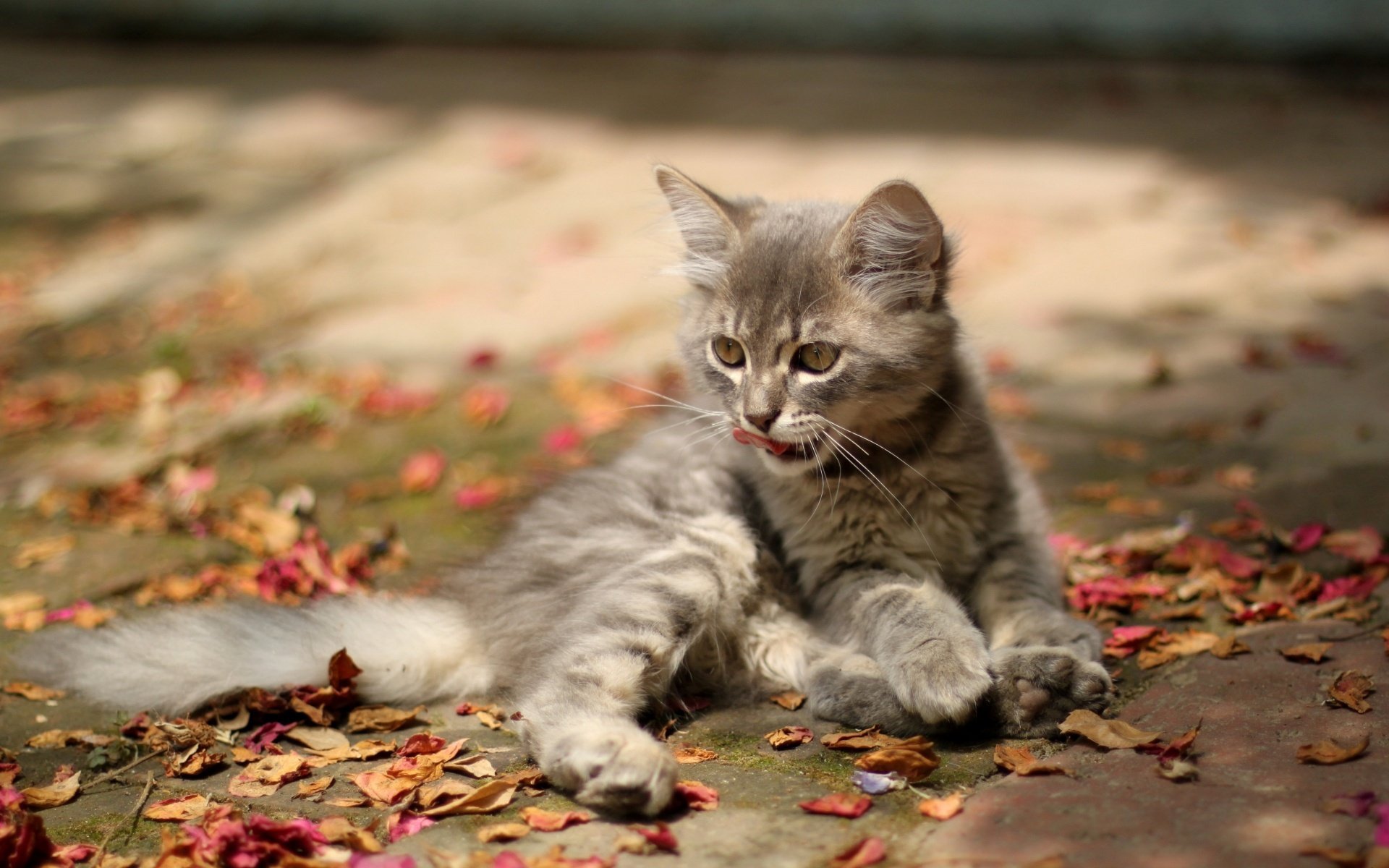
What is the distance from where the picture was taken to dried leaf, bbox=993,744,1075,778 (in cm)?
256

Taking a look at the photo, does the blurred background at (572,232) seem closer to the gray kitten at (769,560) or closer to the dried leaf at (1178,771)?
the gray kitten at (769,560)

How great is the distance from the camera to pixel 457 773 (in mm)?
2781

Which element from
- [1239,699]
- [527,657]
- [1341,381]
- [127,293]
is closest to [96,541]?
[527,657]

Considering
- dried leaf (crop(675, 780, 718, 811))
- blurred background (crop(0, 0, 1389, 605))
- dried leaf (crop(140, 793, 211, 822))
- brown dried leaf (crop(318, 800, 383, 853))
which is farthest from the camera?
blurred background (crop(0, 0, 1389, 605))

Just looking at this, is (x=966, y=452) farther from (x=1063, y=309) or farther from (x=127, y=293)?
(x=127, y=293)

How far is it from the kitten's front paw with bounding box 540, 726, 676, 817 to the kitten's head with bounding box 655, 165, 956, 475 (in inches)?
34.4

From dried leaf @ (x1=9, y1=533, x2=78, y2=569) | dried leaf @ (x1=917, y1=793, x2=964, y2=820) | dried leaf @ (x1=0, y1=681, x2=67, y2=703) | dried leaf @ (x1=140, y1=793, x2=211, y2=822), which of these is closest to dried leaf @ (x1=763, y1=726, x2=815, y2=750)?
dried leaf @ (x1=917, y1=793, x2=964, y2=820)

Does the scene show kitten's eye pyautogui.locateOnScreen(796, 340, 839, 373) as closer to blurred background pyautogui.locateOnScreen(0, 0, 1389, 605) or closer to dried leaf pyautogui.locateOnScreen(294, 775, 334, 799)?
blurred background pyautogui.locateOnScreen(0, 0, 1389, 605)

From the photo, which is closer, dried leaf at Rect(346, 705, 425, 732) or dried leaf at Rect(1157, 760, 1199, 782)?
dried leaf at Rect(1157, 760, 1199, 782)

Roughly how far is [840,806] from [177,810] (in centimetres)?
146

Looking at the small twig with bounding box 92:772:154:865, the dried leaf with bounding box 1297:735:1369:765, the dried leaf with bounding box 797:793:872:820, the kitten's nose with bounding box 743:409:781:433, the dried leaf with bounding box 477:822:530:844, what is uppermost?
the kitten's nose with bounding box 743:409:781:433

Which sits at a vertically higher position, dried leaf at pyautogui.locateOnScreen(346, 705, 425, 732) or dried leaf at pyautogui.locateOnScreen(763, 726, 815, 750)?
dried leaf at pyautogui.locateOnScreen(763, 726, 815, 750)

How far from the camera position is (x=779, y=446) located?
10.2ft

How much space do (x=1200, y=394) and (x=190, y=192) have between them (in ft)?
20.1
